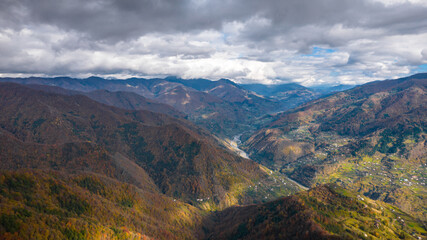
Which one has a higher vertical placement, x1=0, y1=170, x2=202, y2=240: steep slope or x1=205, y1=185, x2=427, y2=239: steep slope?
x1=0, y1=170, x2=202, y2=240: steep slope

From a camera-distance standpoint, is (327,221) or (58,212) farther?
(327,221)

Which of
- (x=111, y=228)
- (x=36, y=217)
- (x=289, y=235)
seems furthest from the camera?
(x=111, y=228)

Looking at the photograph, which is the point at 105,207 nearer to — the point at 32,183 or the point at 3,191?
the point at 32,183

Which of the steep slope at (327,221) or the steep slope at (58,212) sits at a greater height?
the steep slope at (58,212)

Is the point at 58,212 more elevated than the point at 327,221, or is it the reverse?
the point at 58,212

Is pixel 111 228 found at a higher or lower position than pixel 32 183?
lower

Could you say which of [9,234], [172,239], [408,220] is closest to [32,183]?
[9,234]

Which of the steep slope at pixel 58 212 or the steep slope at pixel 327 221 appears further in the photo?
the steep slope at pixel 327 221

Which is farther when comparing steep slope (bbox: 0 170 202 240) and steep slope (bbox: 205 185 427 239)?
steep slope (bbox: 205 185 427 239)
